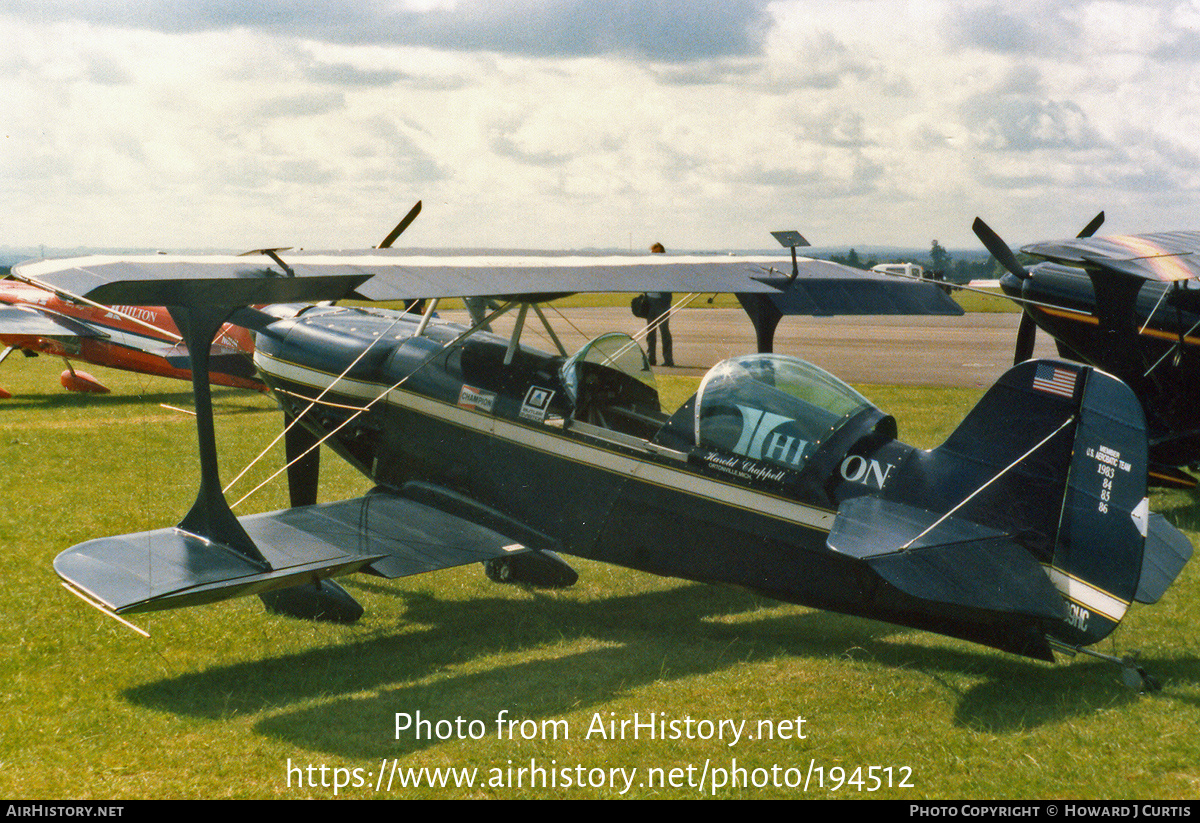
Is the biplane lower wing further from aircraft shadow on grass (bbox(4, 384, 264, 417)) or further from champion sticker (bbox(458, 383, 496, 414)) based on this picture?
aircraft shadow on grass (bbox(4, 384, 264, 417))

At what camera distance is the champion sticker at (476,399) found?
710 cm

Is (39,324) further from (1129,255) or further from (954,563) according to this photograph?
(954,563)

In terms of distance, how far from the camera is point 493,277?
6.56m

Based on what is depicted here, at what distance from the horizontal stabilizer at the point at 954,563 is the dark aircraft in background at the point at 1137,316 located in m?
2.30

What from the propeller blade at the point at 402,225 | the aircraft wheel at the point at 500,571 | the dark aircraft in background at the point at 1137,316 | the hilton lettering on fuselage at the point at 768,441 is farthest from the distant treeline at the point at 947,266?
the hilton lettering on fuselage at the point at 768,441

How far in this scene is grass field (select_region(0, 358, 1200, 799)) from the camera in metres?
4.50

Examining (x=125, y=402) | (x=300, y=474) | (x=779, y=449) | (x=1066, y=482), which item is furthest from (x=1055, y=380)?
(x=125, y=402)

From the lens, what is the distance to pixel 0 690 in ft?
18.6

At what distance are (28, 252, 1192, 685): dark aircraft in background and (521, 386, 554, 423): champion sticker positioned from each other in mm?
13

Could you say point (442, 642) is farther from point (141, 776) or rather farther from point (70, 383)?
point (70, 383)

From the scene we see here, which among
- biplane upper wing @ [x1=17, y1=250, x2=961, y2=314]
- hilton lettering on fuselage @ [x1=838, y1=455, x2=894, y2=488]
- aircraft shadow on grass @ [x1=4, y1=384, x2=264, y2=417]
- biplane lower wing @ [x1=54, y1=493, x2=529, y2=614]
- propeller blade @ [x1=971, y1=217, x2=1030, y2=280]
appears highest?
propeller blade @ [x1=971, y1=217, x2=1030, y2=280]

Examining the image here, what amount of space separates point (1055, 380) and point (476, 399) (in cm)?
357

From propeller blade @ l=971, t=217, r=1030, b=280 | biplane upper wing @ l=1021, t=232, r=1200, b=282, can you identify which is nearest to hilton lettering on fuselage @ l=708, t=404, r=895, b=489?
biplane upper wing @ l=1021, t=232, r=1200, b=282

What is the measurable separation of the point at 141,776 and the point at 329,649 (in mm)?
1763
